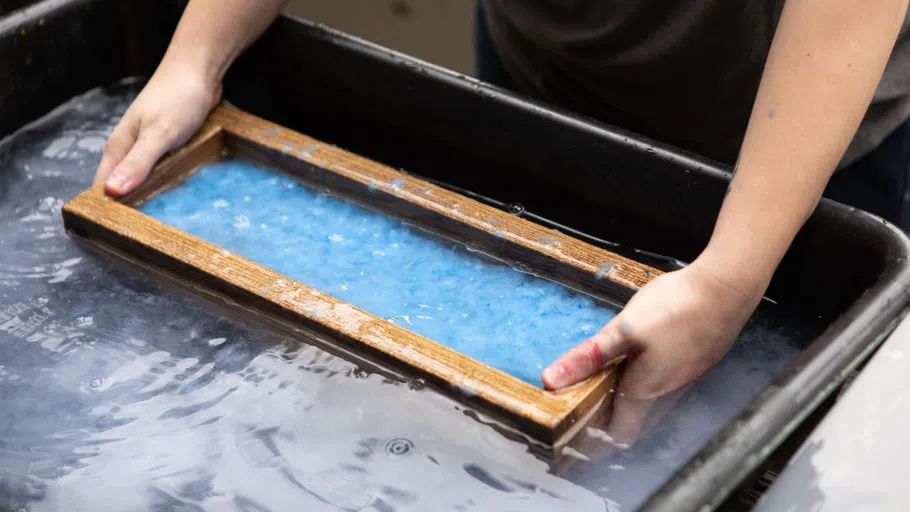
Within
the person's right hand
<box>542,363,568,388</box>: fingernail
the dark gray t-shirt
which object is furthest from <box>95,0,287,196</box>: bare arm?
<box>542,363,568,388</box>: fingernail

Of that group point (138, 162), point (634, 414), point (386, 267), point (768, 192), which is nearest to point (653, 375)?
point (634, 414)

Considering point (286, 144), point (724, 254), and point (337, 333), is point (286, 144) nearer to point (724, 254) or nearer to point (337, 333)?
point (337, 333)

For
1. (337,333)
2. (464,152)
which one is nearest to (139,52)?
(464,152)

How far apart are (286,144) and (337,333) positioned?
0.91 ft

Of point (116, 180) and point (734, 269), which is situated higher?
point (734, 269)

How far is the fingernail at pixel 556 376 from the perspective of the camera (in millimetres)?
697

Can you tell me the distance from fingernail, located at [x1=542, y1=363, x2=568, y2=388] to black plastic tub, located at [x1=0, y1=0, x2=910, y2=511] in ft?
0.50

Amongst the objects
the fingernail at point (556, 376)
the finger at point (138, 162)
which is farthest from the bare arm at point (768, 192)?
the finger at point (138, 162)

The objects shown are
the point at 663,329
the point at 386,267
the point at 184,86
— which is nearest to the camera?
the point at 663,329

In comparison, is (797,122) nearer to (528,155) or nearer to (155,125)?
(528,155)

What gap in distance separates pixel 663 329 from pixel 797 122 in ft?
0.59

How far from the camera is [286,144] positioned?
0.97 meters

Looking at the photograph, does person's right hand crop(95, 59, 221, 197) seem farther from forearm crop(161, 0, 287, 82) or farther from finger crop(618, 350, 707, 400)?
finger crop(618, 350, 707, 400)

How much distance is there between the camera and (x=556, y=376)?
Result: 2.29 ft
